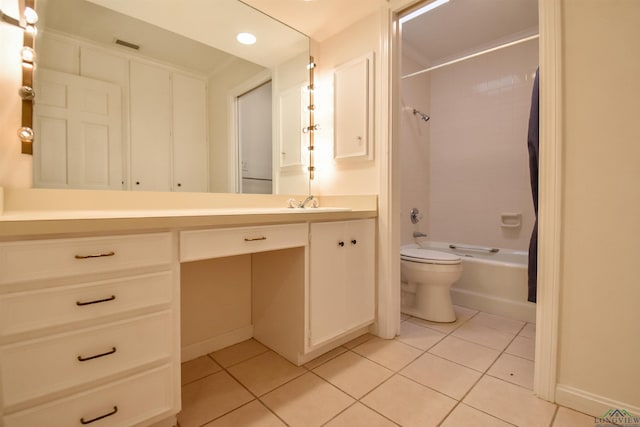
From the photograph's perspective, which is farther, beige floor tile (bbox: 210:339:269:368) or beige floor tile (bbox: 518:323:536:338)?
beige floor tile (bbox: 518:323:536:338)

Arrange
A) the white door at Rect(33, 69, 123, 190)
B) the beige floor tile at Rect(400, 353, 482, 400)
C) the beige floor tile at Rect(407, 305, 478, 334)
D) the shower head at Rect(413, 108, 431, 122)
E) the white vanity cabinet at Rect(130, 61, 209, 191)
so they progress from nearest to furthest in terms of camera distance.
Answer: the white door at Rect(33, 69, 123, 190) < the beige floor tile at Rect(400, 353, 482, 400) < the white vanity cabinet at Rect(130, 61, 209, 191) < the beige floor tile at Rect(407, 305, 478, 334) < the shower head at Rect(413, 108, 431, 122)

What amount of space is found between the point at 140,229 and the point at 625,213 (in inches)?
68.0

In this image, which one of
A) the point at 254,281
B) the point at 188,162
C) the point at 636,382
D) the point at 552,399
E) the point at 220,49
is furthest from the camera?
the point at 254,281

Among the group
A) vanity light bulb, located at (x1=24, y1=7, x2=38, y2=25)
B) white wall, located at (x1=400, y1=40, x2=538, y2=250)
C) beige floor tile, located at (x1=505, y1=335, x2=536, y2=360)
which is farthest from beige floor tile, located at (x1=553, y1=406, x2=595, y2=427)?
vanity light bulb, located at (x1=24, y1=7, x2=38, y2=25)

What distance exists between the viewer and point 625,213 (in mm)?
1094

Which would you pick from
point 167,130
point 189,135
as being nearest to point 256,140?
point 189,135

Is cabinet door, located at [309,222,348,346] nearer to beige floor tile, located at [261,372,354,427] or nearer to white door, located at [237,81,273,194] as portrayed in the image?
beige floor tile, located at [261,372,354,427]

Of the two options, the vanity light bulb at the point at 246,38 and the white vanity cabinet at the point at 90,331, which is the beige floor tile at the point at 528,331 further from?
the vanity light bulb at the point at 246,38

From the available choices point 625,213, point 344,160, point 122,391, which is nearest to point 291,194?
point 344,160

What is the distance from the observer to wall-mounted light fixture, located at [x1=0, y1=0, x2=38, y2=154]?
1141 mm

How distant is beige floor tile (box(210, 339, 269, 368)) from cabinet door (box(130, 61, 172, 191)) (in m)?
0.96

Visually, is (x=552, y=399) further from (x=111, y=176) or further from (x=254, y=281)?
(x=111, y=176)

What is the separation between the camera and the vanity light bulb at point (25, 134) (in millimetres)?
1138

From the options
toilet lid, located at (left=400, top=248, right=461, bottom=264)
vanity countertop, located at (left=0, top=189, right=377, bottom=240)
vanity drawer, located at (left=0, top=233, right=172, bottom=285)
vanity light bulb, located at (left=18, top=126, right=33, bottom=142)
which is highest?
vanity light bulb, located at (left=18, top=126, right=33, bottom=142)
